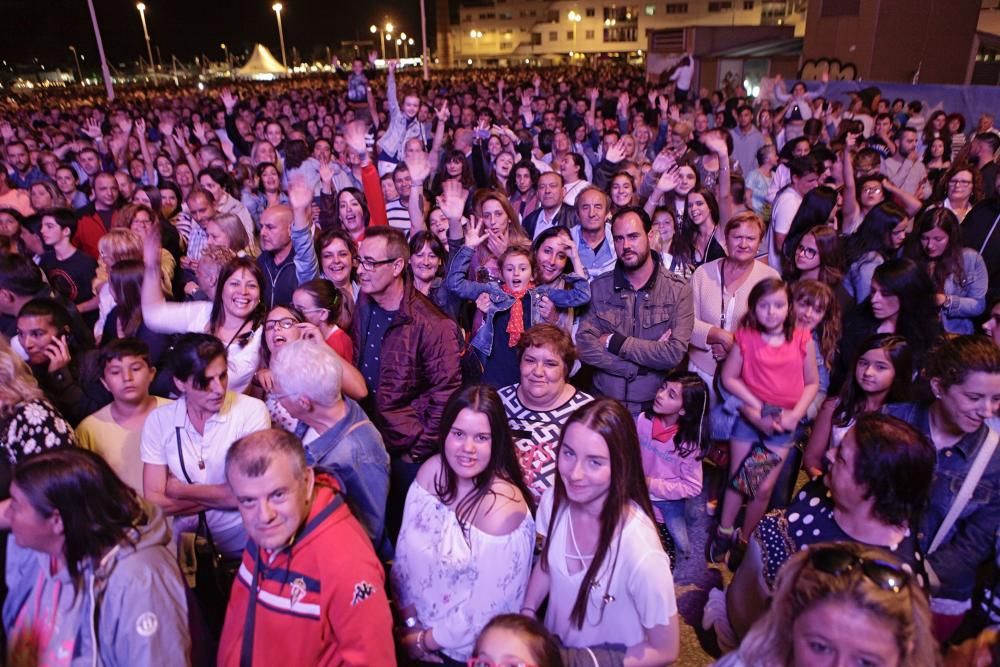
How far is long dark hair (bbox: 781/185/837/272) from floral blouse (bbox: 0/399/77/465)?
4582mm

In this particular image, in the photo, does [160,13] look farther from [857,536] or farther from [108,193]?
[857,536]

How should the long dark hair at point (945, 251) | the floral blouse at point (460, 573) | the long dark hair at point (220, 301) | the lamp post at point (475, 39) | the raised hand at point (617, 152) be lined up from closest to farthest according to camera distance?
the floral blouse at point (460, 573) < the long dark hair at point (220, 301) < the long dark hair at point (945, 251) < the raised hand at point (617, 152) < the lamp post at point (475, 39)

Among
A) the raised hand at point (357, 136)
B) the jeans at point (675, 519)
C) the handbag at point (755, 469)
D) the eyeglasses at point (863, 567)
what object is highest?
the raised hand at point (357, 136)

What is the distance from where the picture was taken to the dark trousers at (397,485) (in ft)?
10.6

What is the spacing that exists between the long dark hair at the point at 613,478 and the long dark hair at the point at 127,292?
3.13m

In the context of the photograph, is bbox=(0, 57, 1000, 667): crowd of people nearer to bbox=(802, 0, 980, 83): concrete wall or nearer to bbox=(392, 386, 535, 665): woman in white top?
bbox=(392, 386, 535, 665): woman in white top

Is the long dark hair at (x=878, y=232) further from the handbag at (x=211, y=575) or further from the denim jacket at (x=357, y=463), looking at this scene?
the handbag at (x=211, y=575)

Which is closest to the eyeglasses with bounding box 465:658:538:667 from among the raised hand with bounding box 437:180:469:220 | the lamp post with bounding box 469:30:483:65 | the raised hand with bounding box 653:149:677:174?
the raised hand with bounding box 437:180:469:220

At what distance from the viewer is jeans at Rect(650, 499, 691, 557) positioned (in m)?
3.47

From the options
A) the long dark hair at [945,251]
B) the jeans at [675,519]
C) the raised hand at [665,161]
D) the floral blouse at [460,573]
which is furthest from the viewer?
the raised hand at [665,161]

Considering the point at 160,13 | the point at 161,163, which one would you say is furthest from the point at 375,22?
the point at 161,163

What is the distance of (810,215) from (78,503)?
195 inches

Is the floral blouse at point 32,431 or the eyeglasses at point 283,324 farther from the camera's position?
the eyeglasses at point 283,324

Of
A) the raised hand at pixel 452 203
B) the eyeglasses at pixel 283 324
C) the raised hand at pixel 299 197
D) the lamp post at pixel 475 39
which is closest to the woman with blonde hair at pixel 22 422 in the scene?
the eyeglasses at pixel 283 324
